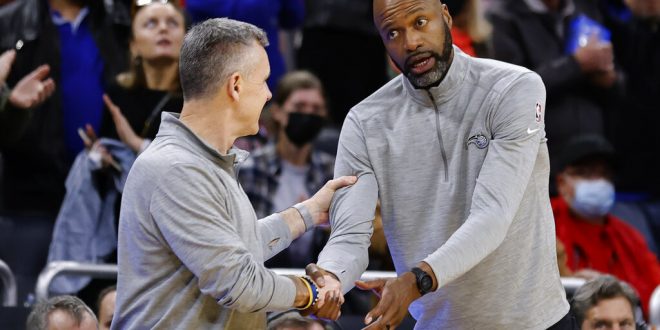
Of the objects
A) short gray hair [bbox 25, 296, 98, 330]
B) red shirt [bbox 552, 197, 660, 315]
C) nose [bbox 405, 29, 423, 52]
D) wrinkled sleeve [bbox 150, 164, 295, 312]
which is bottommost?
red shirt [bbox 552, 197, 660, 315]

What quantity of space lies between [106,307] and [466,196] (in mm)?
2040

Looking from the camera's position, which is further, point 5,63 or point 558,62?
point 558,62

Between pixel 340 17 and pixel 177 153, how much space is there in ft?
12.5

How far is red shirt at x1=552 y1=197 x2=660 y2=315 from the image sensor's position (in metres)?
6.42

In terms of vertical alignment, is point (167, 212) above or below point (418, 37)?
below

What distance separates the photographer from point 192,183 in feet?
10.6

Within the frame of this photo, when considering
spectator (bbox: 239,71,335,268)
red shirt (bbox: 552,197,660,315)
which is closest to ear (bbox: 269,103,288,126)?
spectator (bbox: 239,71,335,268)

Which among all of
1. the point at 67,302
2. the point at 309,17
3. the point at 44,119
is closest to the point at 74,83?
the point at 44,119

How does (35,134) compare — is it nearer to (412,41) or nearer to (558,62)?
(558,62)

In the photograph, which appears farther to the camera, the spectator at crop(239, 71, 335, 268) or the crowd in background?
the spectator at crop(239, 71, 335, 268)

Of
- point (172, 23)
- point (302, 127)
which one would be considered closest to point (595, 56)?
point (302, 127)

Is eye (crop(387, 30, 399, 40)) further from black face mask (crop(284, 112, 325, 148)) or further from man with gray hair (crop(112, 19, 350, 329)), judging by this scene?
black face mask (crop(284, 112, 325, 148))

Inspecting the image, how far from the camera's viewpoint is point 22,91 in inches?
238

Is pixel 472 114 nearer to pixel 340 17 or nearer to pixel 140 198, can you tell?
pixel 140 198
